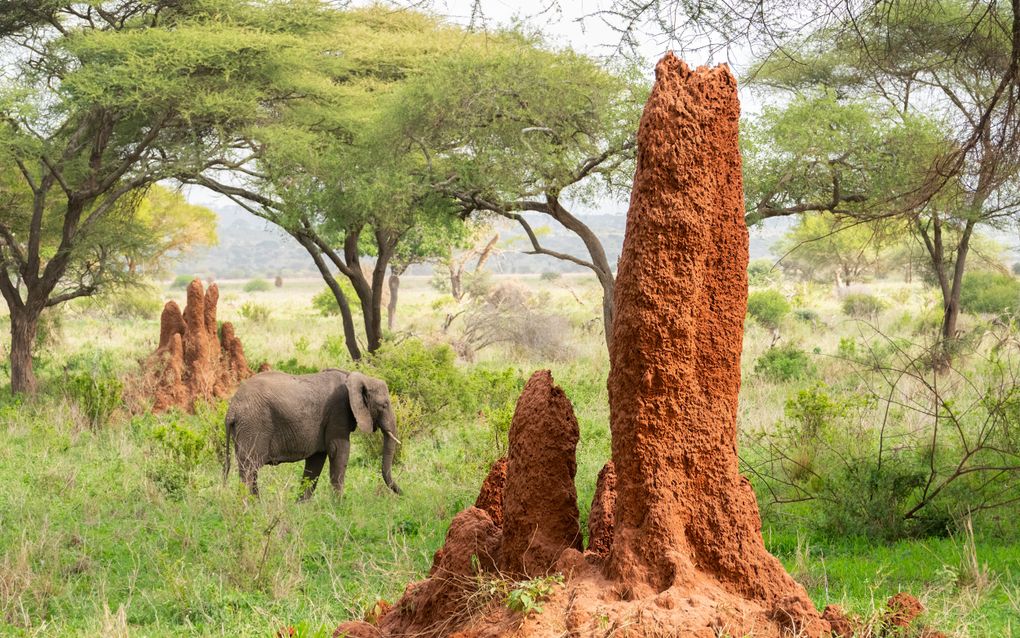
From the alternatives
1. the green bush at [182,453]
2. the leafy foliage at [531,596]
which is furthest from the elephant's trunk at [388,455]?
the leafy foliage at [531,596]

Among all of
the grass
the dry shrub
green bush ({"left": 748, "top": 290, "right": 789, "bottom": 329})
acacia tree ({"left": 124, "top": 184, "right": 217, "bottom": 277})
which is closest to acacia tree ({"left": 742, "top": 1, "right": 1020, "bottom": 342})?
the grass

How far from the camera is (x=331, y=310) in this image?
134ft

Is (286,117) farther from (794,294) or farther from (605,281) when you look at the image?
(794,294)

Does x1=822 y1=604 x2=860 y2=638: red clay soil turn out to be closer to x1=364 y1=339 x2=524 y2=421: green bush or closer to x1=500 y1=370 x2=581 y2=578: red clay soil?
x1=500 y1=370 x2=581 y2=578: red clay soil

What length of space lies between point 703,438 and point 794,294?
124ft

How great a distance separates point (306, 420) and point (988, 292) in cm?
2629

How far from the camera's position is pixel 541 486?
13.4ft

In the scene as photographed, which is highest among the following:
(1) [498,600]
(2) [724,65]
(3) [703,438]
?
(2) [724,65]

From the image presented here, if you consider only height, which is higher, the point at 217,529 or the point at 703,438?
the point at 703,438

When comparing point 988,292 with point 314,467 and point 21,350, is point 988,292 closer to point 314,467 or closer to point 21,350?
point 21,350

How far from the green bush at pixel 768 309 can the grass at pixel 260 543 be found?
15967 mm

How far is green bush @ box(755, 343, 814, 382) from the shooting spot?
54.0 ft

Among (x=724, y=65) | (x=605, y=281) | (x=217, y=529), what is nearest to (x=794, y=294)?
(x=605, y=281)

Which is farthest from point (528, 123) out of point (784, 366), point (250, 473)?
point (250, 473)
